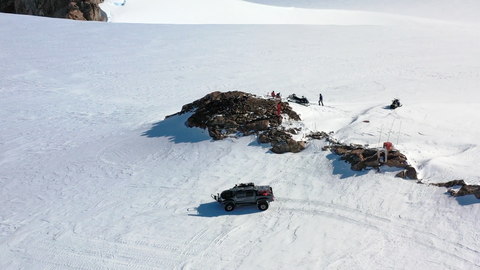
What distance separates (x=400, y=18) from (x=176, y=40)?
2635 centimetres

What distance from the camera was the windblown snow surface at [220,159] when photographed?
12.3 meters

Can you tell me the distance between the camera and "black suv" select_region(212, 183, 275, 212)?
13.6 metres

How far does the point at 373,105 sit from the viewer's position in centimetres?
2345

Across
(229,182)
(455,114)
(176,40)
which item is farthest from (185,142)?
(176,40)

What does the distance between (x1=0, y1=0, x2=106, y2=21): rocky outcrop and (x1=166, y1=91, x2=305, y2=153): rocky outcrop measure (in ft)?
100

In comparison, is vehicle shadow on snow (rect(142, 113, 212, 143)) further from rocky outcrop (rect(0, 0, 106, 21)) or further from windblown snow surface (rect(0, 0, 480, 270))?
rocky outcrop (rect(0, 0, 106, 21))

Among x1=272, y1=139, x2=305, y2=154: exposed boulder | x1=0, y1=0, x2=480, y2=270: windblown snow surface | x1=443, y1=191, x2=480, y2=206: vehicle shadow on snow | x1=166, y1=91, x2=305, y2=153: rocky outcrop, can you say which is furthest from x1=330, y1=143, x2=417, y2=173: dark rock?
x1=166, y1=91, x2=305, y2=153: rocky outcrop

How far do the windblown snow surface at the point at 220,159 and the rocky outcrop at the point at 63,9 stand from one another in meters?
7.96

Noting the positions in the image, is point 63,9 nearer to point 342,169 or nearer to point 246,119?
point 246,119

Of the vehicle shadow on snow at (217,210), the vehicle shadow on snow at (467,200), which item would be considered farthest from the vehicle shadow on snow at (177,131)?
the vehicle shadow on snow at (467,200)

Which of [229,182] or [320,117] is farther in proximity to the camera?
[320,117]

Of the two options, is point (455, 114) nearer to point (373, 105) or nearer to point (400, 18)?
point (373, 105)

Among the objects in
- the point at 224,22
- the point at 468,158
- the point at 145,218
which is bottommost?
the point at 145,218

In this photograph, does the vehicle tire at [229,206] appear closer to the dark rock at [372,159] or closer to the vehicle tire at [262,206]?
the vehicle tire at [262,206]
